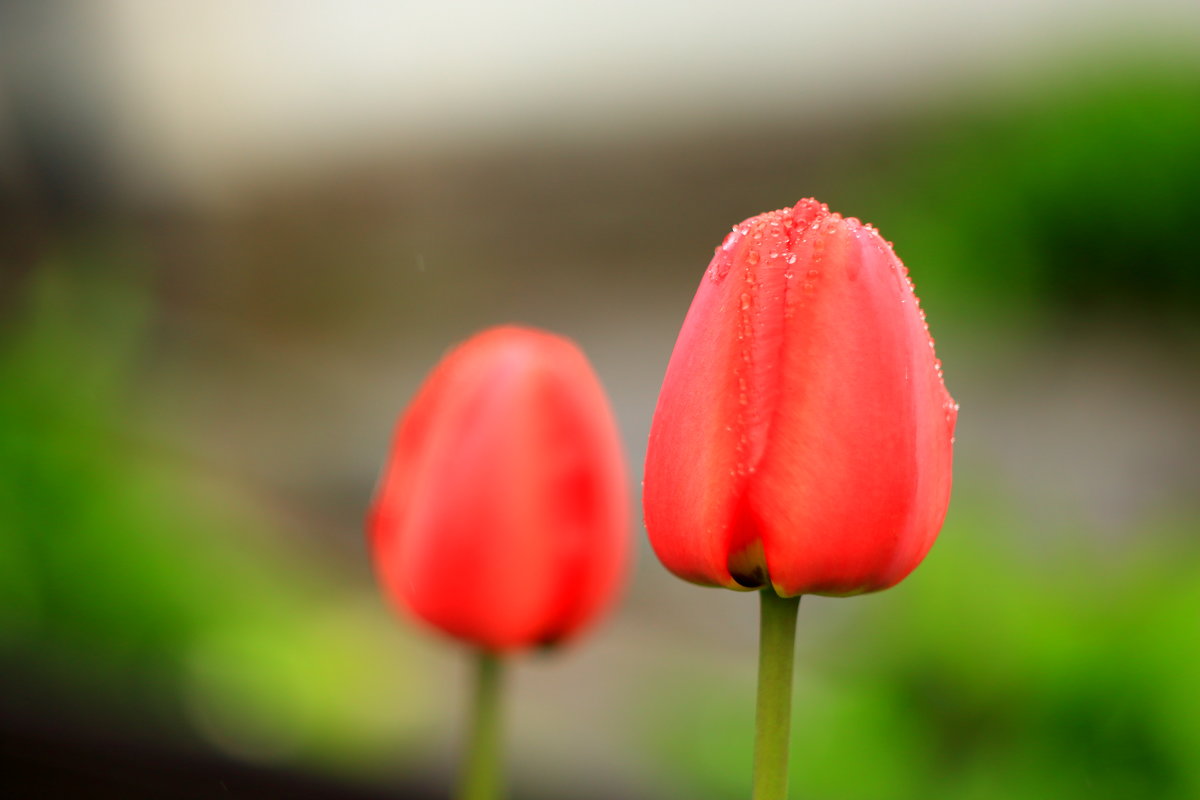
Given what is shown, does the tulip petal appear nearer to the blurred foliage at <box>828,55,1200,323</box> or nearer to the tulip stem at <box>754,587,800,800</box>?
the tulip stem at <box>754,587,800,800</box>

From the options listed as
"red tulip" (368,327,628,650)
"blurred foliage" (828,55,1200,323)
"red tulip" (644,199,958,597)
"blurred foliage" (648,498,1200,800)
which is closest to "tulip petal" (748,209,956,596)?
"red tulip" (644,199,958,597)

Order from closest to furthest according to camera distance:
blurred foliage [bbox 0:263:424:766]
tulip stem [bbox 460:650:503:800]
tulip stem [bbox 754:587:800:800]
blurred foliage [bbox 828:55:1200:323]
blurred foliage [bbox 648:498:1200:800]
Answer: tulip stem [bbox 754:587:800:800] < tulip stem [bbox 460:650:503:800] < blurred foliage [bbox 648:498:1200:800] < blurred foliage [bbox 0:263:424:766] < blurred foliage [bbox 828:55:1200:323]

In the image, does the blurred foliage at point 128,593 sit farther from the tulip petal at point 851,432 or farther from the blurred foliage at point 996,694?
the tulip petal at point 851,432

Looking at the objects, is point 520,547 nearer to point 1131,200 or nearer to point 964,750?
point 964,750

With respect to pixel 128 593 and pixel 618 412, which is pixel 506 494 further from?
pixel 618 412

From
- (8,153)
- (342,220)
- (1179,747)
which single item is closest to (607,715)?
(1179,747)

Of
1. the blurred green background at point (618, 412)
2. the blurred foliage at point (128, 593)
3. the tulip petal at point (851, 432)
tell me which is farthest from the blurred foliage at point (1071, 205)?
the tulip petal at point (851, 432)

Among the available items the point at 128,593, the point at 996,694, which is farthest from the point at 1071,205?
the point at 128,593
